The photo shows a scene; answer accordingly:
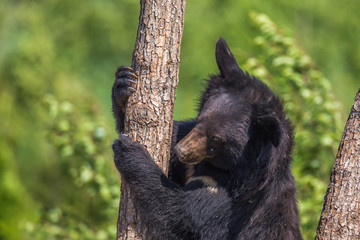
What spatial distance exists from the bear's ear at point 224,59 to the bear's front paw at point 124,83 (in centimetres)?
77

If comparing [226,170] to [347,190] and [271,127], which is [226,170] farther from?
[347,190]

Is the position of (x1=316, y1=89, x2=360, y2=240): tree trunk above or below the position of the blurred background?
below

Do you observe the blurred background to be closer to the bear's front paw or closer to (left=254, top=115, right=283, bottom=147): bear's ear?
(left=254, top=115, right=283, bottom=147): bear's ear

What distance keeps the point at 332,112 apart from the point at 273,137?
2321 mm

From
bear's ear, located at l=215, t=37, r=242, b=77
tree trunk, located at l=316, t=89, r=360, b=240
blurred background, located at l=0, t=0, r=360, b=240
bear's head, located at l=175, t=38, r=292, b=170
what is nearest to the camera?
tree trunk, located at l=316, t=89, r=360, b=240

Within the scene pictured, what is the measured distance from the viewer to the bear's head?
12.5 feet

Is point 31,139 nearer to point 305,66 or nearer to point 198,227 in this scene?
point 305,66

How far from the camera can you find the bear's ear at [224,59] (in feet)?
13.7

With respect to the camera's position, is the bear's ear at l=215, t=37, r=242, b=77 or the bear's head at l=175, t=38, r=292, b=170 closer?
the bear's head at l=175, t=38, r=292, b=170

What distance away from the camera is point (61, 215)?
6.68 m

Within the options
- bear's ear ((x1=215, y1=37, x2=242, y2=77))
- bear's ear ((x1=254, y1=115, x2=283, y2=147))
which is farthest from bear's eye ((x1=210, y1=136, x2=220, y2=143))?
bear's ear ((x1=215, y1=37, x2=242, y2=77))

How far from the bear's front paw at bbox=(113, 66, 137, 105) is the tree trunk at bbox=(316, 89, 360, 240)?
148 centimetres

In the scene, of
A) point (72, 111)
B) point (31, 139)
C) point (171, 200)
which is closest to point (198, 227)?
point (171, 200)

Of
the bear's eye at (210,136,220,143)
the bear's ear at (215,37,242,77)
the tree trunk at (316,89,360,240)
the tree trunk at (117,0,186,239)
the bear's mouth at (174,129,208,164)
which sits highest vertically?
the bear's ear at (215,37,242,77)
